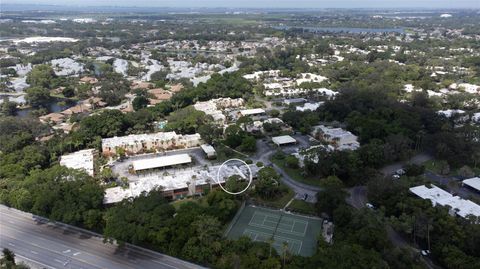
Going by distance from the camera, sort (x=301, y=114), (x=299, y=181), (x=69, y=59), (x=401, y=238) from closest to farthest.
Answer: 1. (x=401, y=238)
2. (x=299, y=181)
3. (x=301, y=114)
4. (x=69, y=59)

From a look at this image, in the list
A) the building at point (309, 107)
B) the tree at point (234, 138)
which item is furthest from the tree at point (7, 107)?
the building at point (309, 107)

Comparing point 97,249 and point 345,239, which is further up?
point 345,239

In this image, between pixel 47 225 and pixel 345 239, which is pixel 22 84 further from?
pixel 345 239

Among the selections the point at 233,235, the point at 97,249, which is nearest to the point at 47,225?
the point at 97,249

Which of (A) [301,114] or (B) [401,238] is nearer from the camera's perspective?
(B) [401,238]

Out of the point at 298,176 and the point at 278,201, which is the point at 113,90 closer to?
the point at 298,176

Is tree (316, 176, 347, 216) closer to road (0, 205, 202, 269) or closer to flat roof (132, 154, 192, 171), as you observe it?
road (0, 205, 202, 269)

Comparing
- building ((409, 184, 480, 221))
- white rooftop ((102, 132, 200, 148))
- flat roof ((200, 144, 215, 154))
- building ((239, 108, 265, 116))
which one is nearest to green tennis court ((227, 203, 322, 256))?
building ((409, 184, 480, 221))
